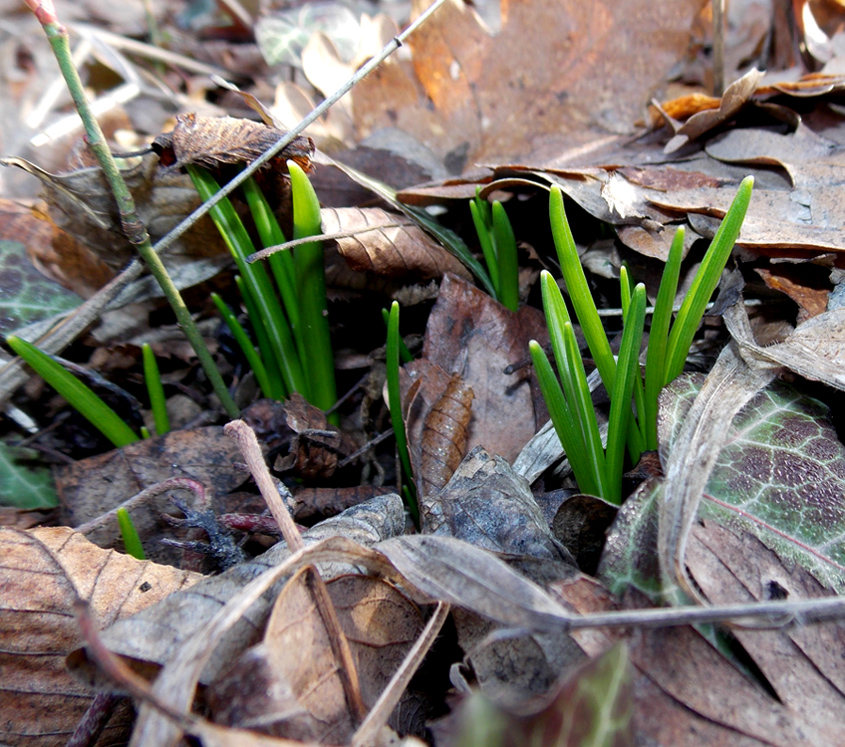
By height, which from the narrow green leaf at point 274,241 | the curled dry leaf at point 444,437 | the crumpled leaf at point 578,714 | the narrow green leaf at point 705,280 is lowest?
the curled dry leaf at point 444,437

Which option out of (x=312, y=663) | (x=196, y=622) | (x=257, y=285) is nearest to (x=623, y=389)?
(x=312, y=663)

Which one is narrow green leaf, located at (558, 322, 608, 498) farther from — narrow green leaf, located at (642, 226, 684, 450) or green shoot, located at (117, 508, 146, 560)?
green shoot, located at (117, 508, 146, 560)

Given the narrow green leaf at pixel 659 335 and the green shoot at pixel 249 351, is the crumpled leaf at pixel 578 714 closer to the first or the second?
the narrow green leaf at pixel 659 335

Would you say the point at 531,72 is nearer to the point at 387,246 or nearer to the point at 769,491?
the point at 387,246

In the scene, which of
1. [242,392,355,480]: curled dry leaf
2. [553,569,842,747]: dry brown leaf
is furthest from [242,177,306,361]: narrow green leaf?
[553,569,842,747]: dry brown leaf

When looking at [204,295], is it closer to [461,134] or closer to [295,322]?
[295,322]

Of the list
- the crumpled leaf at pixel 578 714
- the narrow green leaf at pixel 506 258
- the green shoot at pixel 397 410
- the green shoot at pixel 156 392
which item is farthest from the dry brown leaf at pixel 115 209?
the crumpled leaf at pixel 578 714

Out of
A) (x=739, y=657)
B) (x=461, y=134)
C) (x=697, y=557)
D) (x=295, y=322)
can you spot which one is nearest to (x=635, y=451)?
(x=697, y=557)
